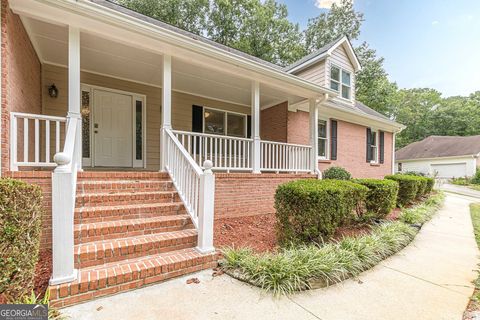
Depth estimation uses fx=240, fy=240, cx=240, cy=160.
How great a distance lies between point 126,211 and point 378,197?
5.06 meters

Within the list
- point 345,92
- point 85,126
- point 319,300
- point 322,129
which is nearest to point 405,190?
point 322,129

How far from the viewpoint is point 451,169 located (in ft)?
82.3

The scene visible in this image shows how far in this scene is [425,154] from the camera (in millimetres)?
27188

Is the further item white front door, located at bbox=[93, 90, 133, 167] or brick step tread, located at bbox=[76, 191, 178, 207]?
white front door, located at bbox=[93, 90, 133, 167]

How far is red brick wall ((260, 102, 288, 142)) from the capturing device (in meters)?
8.56

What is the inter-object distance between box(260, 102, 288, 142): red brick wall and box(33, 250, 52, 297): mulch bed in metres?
7.06

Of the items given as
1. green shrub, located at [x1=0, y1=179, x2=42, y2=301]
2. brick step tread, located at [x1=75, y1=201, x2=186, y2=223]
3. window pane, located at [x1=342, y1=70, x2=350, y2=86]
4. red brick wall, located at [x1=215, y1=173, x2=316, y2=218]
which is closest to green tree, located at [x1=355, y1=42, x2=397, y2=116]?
window pane, located at [x1=342, y1=70, x2=350, y2=86]

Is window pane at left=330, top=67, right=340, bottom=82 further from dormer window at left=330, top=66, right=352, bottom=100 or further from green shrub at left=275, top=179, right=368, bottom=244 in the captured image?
green shrub at left=275, top=179, right=368, bottom=244

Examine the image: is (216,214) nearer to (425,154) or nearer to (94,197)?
(94,197)

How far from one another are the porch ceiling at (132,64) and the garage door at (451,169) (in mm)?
26070

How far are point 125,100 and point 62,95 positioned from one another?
56.2 inches

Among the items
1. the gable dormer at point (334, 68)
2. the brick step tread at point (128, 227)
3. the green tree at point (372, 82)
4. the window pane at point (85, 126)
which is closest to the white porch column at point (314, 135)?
the gable dormer at point (334, 68)

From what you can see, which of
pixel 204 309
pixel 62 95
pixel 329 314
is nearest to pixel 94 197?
pixel 204 309

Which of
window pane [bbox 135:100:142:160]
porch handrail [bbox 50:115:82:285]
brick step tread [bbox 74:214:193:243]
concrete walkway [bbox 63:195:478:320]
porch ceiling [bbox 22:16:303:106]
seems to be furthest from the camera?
window pane [bbox 135:100:142:160]
